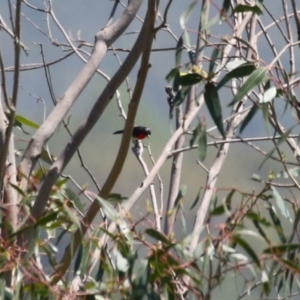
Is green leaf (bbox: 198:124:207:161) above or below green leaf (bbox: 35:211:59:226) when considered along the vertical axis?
above

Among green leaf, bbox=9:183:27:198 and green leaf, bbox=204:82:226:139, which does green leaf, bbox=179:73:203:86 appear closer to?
green leaf, bbox=204:82:226:139

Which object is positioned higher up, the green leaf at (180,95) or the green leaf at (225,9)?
the green leaf at (225,9)

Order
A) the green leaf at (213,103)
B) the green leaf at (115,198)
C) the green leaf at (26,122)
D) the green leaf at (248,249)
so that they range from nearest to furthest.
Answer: the green leaf at (248,249)
the green leaf at (213,103)
the green leaf at (115,198)
the green leaf at (26,122)

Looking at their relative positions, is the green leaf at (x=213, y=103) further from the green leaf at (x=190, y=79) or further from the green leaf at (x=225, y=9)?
the green leaf at (x=225, y=9)

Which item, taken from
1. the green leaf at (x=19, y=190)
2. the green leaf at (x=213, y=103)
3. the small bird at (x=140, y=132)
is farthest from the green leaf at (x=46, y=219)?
the small bird at (x=140, y=132)

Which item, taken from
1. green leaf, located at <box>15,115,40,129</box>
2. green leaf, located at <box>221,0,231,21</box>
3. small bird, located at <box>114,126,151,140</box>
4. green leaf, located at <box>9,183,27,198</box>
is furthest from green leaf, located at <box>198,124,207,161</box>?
small bird, located at <box>114,126,151,140</box>

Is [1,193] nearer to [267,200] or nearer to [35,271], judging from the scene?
[35,271]

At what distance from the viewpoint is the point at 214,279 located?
1772 millimetres

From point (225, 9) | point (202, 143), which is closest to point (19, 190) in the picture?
point (202, 143)

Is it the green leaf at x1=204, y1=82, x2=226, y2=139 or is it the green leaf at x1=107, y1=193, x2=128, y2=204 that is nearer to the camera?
the green leaf at x1=204, y1=82, x2=226, y2=139

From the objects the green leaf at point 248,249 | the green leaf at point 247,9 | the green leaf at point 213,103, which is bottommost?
the green leaf at point 248,249

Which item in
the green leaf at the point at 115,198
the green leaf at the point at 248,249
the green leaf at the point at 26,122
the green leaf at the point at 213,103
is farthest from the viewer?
the green leaf at the point at 26,122

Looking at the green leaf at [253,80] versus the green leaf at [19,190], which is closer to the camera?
the green leaf at [253,80]

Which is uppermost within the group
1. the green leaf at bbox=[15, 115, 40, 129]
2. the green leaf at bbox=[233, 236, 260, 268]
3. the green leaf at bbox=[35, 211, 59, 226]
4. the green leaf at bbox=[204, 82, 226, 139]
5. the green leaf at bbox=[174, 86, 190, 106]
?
the green leaf at bbox=[15, 115, 40, 129]
